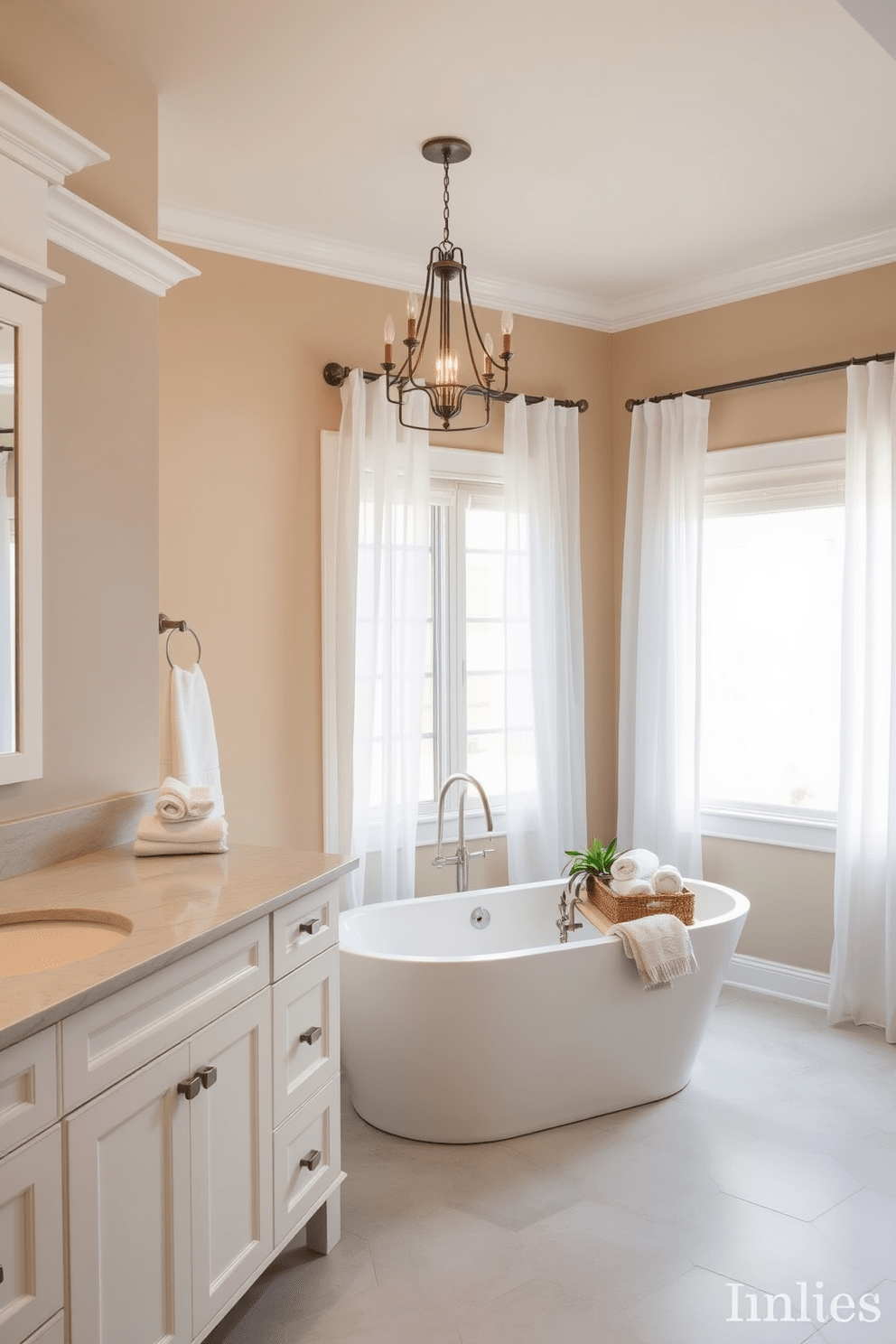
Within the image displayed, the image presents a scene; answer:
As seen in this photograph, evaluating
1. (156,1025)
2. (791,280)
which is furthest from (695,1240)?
(791,280)

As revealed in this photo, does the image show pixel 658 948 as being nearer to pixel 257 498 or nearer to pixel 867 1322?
pixel 867 1322

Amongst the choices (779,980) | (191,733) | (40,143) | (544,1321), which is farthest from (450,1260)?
(40,143)

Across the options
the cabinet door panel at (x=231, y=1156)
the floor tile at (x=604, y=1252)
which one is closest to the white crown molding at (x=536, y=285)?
the cabinet door panel at (x=231, y=1156)

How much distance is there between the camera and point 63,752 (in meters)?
2.40

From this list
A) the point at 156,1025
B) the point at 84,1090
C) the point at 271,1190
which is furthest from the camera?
the point at 271,1190

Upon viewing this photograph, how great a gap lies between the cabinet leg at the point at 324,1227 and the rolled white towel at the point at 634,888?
134 centimetres

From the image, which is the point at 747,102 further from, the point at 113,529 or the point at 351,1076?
the point at 351,1076

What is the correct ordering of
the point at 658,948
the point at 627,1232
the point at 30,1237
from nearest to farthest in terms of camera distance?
the point at 30,1237 < the point at 627,1232 < the point at 658,948

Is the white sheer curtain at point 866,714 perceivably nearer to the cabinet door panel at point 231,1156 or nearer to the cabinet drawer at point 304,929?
the cabinet drawer at point 304,929

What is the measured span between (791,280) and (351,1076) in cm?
328

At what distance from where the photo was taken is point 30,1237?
Result: 1.41 metres

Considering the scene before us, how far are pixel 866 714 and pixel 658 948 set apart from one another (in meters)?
1.29

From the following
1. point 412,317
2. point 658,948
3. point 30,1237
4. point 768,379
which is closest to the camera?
point 30,1237

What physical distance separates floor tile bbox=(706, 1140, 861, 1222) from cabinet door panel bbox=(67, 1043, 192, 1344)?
1538 mm
